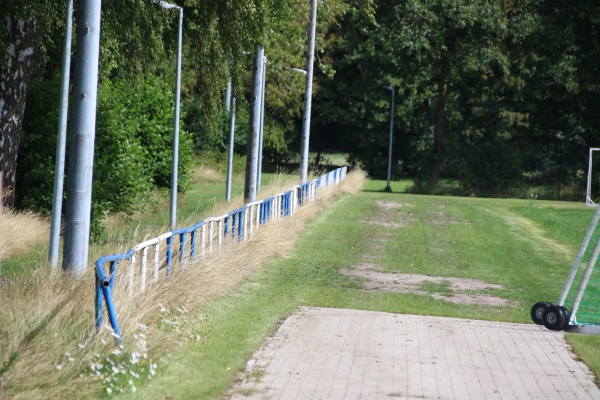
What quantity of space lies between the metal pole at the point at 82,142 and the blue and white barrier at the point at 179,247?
39 cm

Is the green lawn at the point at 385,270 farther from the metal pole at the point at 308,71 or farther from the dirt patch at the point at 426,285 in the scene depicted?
the metal pole at the point at 308,71

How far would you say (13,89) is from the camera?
1850 cm

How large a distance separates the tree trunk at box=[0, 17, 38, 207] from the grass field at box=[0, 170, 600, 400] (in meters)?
4.97

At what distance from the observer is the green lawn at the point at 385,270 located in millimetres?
9000

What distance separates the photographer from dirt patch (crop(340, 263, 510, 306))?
46.5ft

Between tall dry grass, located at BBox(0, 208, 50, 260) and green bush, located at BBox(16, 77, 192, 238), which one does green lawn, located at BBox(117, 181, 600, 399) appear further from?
tall dry grass, located at BBox(0, 208, 50, 260)

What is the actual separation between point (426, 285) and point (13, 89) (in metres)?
8.51

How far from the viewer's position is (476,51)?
60.6 metres

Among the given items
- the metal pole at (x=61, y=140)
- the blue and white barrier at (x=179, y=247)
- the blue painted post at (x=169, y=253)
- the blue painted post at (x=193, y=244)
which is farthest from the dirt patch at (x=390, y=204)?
the blue painted post at (x=169, y=253)

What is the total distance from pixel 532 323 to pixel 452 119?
62014mm

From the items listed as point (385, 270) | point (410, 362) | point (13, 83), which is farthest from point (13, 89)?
point (410, 362)

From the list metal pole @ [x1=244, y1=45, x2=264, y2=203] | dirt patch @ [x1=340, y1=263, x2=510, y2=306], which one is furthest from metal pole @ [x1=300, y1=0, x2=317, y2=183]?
dirt patch @ [x1=340, y1=263, x2=510, y2=306]

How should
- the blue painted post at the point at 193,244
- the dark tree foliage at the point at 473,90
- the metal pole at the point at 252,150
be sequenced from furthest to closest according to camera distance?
the dark tree foliage at the point at 473,90
the metal pole at the point at 252,150
the blue painted post at the point at 193,244

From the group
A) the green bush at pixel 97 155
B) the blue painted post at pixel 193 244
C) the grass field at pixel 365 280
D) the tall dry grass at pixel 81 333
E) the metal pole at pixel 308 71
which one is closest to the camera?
the tall dry grass at pixel 81 333
